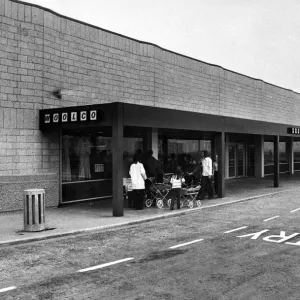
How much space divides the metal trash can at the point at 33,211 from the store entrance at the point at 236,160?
1980 centimetres

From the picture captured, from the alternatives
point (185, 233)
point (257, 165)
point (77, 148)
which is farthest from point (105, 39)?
point (257, 165)

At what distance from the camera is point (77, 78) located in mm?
16531

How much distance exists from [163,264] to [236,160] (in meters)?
23.2

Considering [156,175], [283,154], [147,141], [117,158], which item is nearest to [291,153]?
[283,154]

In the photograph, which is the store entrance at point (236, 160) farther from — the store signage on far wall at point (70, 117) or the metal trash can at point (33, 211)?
the metal trash can at point (33, 211)

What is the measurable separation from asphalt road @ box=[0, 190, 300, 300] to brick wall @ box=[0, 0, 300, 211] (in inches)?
220

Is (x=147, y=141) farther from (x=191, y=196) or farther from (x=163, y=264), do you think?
(x=163, y=264)

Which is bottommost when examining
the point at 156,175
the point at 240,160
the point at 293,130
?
the point at 156,175

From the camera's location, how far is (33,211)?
34.5 feet

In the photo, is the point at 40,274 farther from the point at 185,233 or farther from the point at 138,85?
the point at 138,85

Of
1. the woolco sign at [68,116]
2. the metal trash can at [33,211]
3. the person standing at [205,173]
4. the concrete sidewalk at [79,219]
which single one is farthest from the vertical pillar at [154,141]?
the metal trash can at [33,211]

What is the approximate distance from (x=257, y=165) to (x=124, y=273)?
26368 millimetres

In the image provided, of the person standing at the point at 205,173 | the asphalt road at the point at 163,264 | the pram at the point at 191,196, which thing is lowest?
the asphalt road at the point at 163,264

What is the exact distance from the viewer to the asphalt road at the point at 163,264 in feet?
19.5
